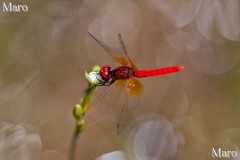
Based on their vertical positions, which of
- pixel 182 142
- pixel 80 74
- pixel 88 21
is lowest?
pixel 182 142

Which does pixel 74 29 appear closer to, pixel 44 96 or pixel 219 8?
pixel 44 96

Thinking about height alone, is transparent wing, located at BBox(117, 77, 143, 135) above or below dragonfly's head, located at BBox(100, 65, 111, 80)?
below

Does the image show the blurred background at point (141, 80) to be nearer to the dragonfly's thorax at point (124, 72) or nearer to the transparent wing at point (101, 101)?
the transparent wing at point (101, 101)

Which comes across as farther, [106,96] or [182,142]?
[182,142]

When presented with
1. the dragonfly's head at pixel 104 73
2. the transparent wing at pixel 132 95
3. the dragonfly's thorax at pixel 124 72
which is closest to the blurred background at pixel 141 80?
the transparent wing at pixel 132 95

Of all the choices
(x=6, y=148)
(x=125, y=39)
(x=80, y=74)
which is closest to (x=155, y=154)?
(x=6, y=148)

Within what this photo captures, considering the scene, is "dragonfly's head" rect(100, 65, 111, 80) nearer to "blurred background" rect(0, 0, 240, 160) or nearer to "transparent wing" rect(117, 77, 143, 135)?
"transparent wing" rect(117, 77, 143, 135)

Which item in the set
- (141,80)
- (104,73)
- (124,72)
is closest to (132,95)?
(124,72)

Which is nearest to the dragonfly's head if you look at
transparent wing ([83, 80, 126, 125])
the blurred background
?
transparent wing ([83, 80, 126, 125])

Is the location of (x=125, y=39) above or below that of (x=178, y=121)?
above
